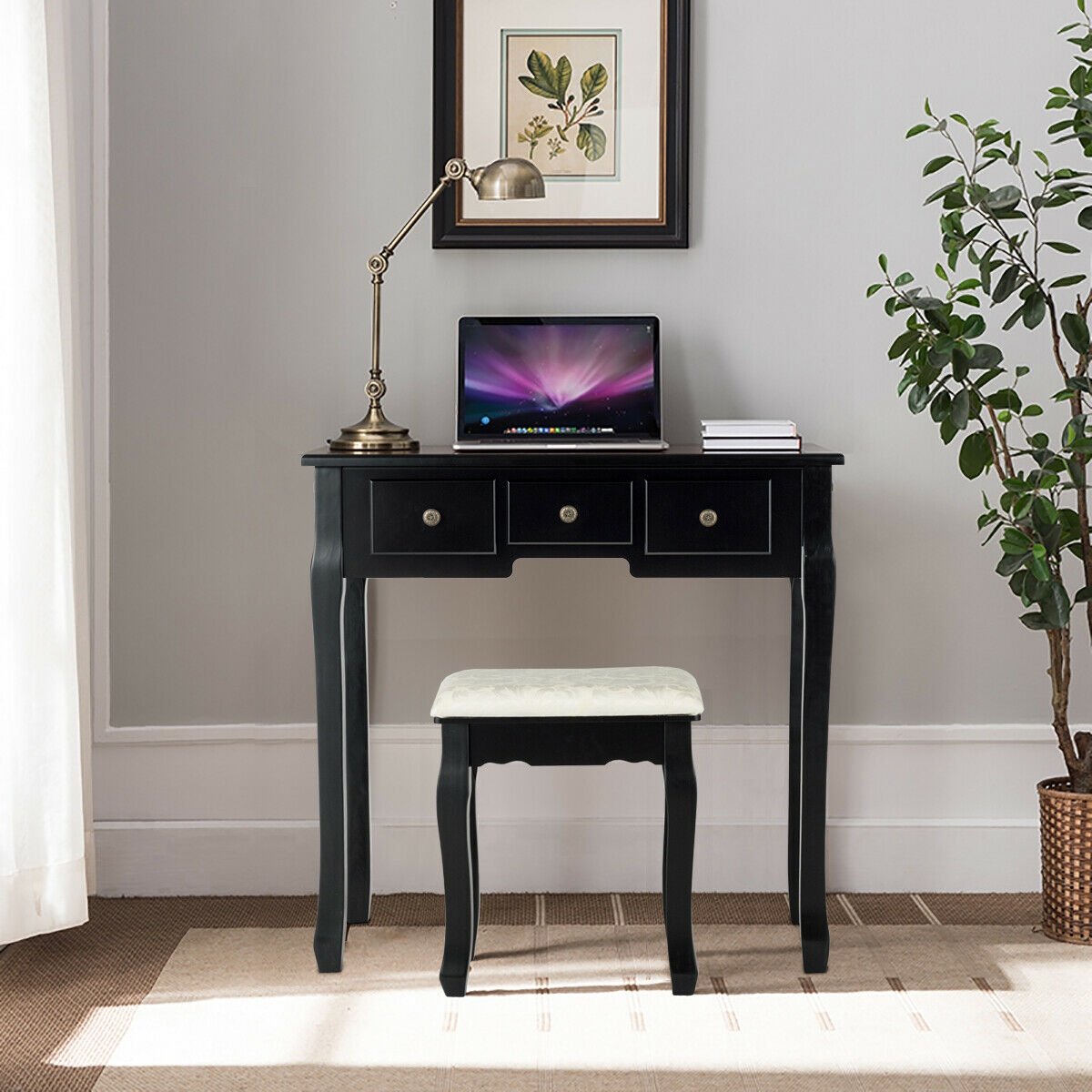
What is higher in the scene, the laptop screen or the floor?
the laptop screen

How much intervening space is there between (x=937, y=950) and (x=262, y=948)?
3.97ft

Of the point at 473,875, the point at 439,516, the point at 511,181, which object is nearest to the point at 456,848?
the point at 473,875

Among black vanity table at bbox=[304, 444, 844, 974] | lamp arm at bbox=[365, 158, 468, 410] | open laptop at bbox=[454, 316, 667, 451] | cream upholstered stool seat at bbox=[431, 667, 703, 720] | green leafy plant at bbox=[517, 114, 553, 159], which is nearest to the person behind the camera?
cream upholstered stool seat at bbox=[431, 667, 703, 720]

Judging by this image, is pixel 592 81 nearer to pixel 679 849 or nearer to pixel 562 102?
pixel 562 102

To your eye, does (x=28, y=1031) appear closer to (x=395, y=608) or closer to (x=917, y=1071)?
(x=395, y=608)

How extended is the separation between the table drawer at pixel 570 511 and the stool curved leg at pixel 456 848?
351 mm

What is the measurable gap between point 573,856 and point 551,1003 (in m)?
0.58

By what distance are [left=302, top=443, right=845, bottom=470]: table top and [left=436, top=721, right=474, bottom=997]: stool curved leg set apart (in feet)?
1.42

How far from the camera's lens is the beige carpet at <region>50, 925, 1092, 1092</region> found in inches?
75.8

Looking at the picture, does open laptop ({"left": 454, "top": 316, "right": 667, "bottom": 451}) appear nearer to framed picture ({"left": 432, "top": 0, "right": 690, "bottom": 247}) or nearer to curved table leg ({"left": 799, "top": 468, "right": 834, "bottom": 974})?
framed picture ({"left": 432, "top": 0, "right": 690, "bottom": 247})

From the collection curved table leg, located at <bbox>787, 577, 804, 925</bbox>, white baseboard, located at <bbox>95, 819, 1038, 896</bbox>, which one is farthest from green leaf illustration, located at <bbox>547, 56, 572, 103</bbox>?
white baseboard, located at <bbox>95, 819, 1038, 896</bbox>

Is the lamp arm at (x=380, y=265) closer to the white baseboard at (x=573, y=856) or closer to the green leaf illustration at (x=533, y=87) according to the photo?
the green leaf illustration at (x=533, y=87)

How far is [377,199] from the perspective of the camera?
8.78 ft

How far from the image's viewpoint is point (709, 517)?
7.32ft
